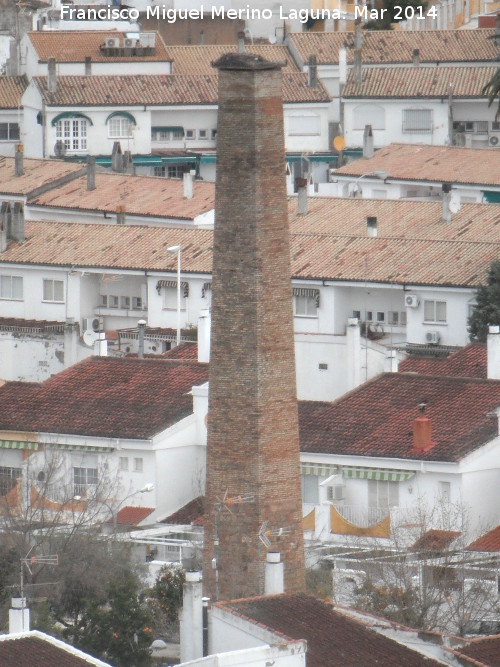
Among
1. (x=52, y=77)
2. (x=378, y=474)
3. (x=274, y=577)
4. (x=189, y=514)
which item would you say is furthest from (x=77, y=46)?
(x=274, y=577)

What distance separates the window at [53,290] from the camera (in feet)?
280

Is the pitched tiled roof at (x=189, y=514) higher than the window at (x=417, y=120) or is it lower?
lower

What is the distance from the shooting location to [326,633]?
4181 cm

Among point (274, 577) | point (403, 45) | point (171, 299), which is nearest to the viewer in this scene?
point (274, 577)

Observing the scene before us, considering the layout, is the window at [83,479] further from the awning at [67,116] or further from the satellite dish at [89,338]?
the awning at [67,116]

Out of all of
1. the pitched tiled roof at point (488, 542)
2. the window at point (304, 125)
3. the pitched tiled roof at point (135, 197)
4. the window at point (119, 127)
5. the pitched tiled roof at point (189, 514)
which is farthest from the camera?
the window at point (304, 125)

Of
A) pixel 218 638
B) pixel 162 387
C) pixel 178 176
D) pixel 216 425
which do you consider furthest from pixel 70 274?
pixel 218 638

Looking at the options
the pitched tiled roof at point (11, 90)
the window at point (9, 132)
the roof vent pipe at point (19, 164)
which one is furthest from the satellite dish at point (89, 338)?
the window at point (9, 132)

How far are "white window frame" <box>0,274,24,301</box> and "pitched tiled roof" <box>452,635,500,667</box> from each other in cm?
4457

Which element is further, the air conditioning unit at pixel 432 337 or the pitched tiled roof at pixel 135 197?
the pitched tiled roof at pixel 135 197

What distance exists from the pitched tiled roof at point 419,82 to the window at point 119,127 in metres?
8.38

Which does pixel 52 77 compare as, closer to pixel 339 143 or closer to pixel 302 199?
pixel 339 143

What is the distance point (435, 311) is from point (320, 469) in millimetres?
17999

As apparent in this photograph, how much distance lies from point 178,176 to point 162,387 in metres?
45.6
